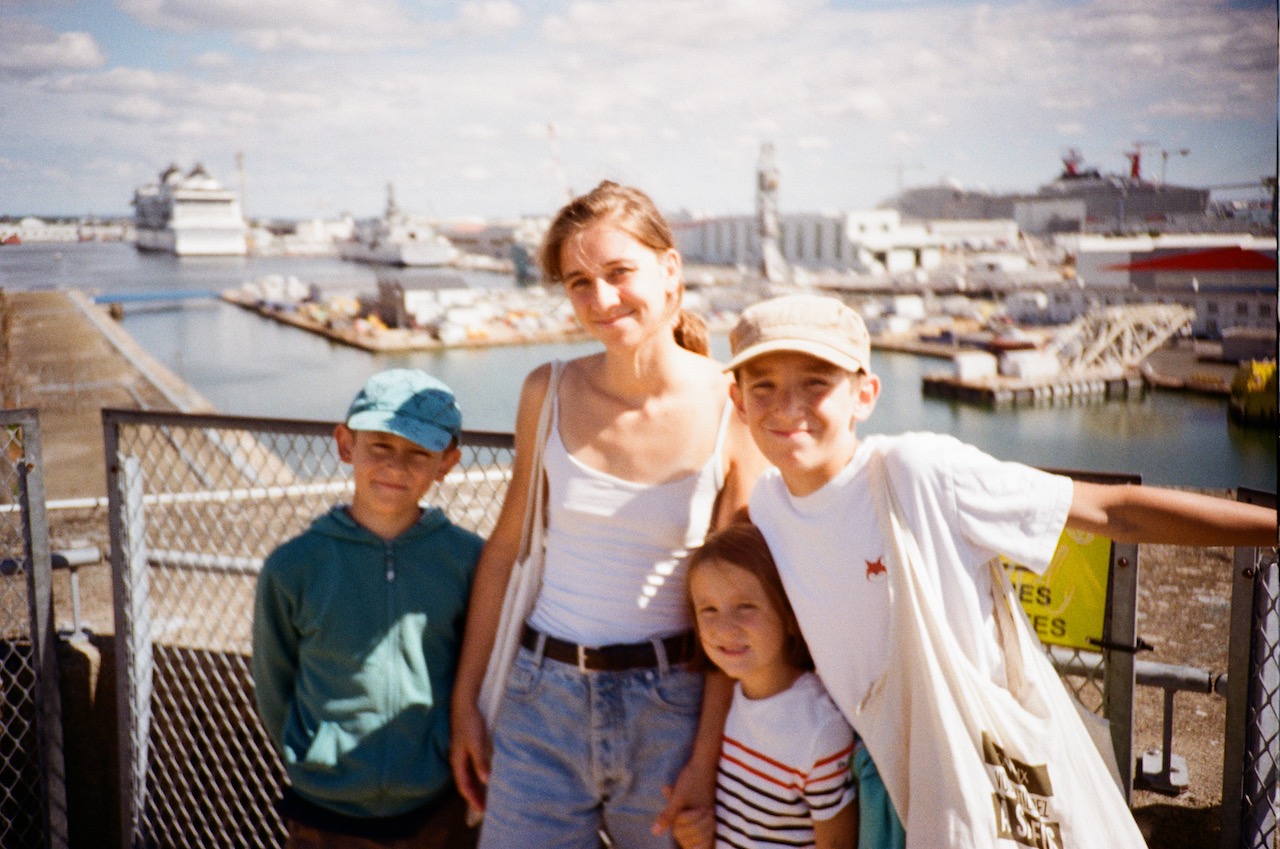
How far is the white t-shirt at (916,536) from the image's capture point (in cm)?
140

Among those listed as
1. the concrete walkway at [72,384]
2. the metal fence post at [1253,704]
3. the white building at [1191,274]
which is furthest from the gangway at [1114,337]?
the metal fence post at [1253,704]

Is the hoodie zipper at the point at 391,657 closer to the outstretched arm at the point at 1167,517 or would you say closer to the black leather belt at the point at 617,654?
the black leather belt at the point at 617,654

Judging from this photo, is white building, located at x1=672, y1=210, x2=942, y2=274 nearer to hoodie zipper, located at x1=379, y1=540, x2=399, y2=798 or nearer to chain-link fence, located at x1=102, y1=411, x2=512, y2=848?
chain-link fence, located at x1=102, y1=411, x2=512, y2=848

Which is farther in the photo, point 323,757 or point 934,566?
point 323,757

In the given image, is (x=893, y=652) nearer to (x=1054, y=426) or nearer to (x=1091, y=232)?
(x=1054, y=426)

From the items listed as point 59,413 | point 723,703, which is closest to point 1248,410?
point 59,413

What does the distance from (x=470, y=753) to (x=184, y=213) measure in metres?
93.6

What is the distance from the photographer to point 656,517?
1687mm

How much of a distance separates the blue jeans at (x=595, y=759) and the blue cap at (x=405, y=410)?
526 mm

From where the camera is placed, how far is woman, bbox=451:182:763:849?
1654 millimetres

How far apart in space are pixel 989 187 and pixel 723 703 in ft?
332

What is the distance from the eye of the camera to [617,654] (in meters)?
1.67

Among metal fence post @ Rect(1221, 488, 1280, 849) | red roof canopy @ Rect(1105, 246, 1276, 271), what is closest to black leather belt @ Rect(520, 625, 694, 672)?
metal fence post @ Rect(1221, 488, 1280, 849)

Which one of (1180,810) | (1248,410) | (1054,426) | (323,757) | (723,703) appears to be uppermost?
(723,703)
